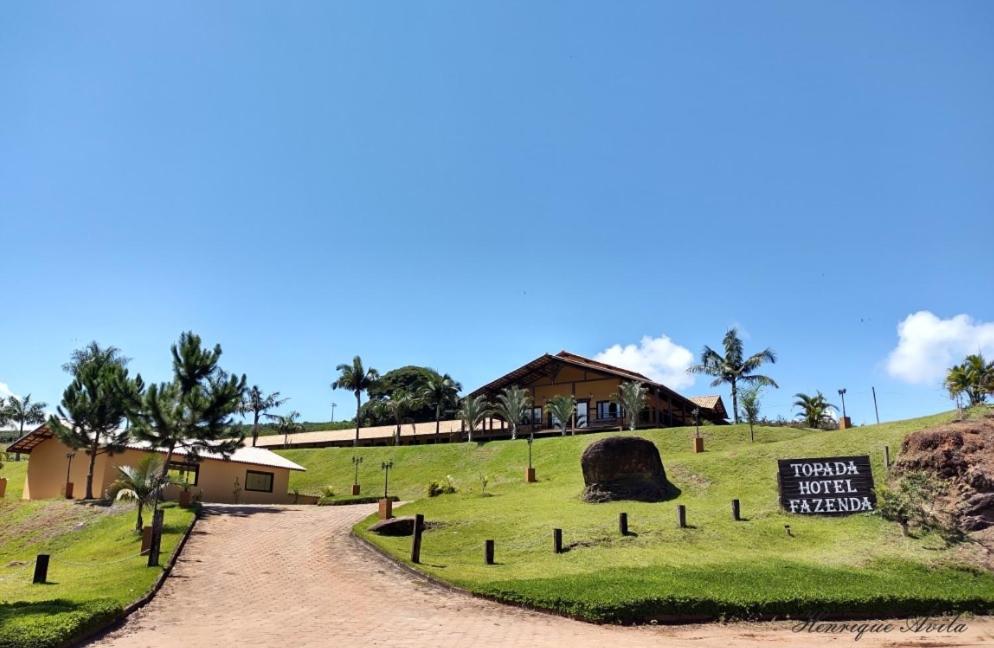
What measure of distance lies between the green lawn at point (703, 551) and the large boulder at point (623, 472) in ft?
2.88

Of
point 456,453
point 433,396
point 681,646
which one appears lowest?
point 681,646

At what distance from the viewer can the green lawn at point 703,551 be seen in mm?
14438

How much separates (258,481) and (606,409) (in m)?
28.5

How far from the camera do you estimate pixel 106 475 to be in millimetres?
37656

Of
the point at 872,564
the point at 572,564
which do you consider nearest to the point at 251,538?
the point at 572,564

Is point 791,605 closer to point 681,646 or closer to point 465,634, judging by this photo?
point 681,646

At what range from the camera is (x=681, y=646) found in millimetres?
11828

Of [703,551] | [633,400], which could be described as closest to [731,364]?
[633,400]

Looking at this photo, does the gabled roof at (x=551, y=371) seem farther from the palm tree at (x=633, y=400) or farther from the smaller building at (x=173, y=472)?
the smaller building at (x=173, y=472)

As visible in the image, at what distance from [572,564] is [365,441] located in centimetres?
5439

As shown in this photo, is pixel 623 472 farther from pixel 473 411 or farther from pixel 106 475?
pixel 106 475

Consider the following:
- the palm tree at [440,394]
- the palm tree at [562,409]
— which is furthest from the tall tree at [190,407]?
the palm tree at [440,394]

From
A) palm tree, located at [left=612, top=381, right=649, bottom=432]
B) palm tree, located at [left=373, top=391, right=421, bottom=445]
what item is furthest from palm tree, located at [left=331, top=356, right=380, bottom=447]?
palm tree, located at [left=612, top=381, right=649, bottom=432]

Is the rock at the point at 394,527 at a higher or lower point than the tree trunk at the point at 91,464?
lower
